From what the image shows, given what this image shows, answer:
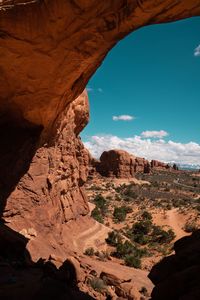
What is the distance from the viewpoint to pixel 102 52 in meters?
9.66

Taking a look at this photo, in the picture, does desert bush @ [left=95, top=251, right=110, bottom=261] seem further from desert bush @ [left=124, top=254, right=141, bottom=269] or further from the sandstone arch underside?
the sandstone arch underside

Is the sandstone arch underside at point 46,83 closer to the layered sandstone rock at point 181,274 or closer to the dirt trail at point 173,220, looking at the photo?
the layered sandstone rock at point 181,274

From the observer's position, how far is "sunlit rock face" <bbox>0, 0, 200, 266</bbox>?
763cm

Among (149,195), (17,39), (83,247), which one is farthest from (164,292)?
(149,195)

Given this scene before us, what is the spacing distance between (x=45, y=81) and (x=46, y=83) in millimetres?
132

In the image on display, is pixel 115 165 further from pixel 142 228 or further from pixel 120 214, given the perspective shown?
pixel 142 228

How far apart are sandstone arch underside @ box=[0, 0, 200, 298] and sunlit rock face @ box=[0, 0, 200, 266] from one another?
2 cm

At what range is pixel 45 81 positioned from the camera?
10.6 metres

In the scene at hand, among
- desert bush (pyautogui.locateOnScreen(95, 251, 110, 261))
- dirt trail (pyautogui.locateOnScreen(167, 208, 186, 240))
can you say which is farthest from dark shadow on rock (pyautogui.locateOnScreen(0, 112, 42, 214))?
dirt trail (pyautogui.locateOnScreen(167, 208, 186, 240))

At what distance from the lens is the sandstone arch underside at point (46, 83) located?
25.0ft

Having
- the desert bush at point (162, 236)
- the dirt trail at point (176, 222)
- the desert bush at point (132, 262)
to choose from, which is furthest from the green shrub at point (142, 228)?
the desert bush at point (132, 262)

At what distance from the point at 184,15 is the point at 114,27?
1.90 meters

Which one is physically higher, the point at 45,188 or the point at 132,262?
the point at 45,188

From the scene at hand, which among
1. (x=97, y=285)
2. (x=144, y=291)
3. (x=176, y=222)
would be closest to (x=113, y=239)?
(x=144, y=291)
